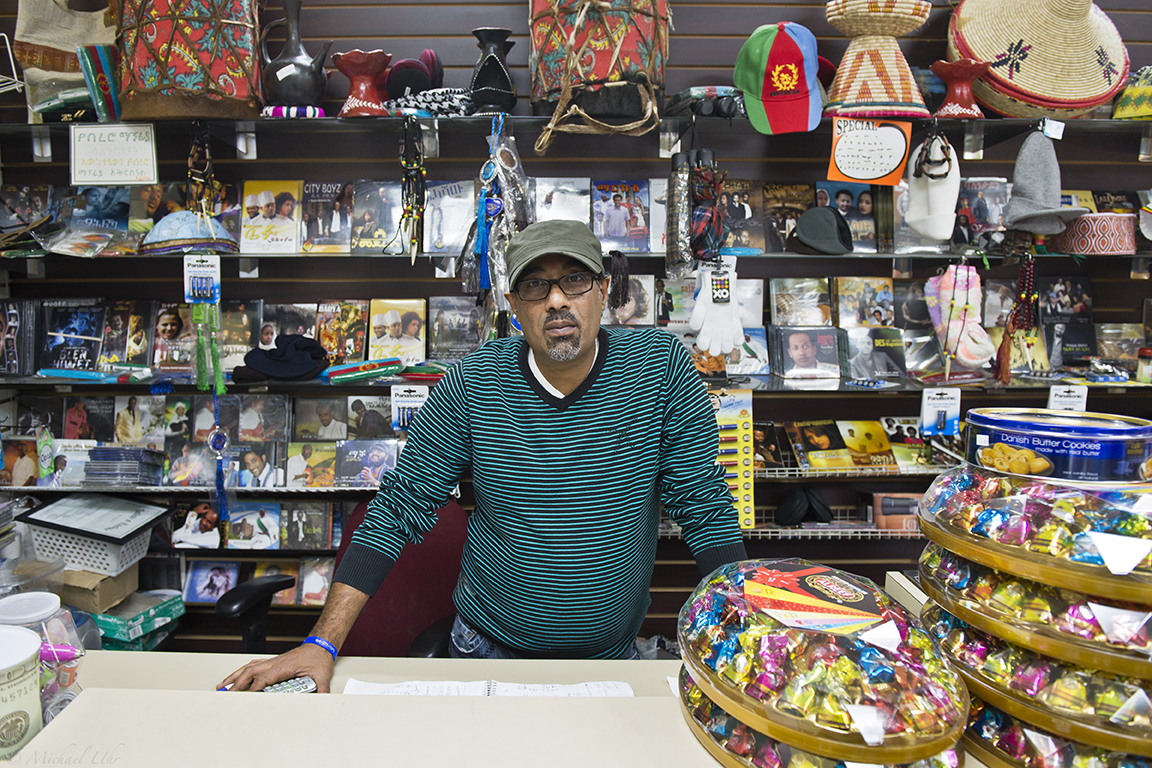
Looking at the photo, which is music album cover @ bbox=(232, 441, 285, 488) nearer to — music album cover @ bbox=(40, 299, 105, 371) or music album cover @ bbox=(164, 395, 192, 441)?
music album cover @ bbox=(164, 395, 192, 441)

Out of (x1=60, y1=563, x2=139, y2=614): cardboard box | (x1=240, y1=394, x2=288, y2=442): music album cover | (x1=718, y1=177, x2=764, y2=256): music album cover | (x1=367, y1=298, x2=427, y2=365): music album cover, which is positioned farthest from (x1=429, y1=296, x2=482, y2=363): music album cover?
(x1=60, y1=563, x2=139, y2=614): cardboard box

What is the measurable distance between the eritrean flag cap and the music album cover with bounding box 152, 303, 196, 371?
2.64 m

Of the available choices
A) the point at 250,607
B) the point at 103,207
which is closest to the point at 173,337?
the point at 103,207

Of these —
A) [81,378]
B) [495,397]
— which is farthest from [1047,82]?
[81,378]

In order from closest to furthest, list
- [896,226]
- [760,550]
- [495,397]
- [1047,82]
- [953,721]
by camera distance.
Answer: [953,721], [495,397], [1047,82], [896,226], [760,550]

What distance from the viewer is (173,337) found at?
114 inches

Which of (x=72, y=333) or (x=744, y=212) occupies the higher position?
(x=744, y=212)

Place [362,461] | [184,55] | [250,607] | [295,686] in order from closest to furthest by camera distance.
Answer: [295,686] < [250,607] < [184,55] < [362,461]

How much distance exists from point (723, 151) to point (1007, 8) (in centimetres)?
123

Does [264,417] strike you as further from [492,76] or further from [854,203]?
[854,203]

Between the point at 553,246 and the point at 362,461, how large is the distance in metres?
1.65

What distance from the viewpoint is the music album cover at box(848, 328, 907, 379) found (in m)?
2.83

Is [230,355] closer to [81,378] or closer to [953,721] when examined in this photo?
[81,378]

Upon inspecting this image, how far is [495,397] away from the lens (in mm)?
1689
